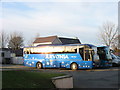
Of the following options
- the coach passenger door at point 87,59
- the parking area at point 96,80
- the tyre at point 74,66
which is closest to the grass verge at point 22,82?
the parking area at point 96,80

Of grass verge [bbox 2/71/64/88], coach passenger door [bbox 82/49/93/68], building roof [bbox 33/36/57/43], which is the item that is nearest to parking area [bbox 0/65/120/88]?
grass verge [bbox 2/71/64/88]

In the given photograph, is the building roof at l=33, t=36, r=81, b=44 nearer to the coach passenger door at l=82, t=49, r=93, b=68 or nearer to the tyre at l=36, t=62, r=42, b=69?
the tyre at l=36, t=62, r=42, b=69

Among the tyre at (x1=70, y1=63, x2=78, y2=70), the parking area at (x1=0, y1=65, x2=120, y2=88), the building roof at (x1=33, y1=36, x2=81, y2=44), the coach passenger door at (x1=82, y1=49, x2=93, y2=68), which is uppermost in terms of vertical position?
the building roof at (x1=33, y1=36, x2=81, y2=44)

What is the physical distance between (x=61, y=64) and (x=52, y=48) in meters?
2.32

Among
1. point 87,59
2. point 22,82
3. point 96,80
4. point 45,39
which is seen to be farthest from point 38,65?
point 45,39

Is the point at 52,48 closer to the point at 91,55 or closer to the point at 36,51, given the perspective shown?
the point at 36,51

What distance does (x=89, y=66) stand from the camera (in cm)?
2294

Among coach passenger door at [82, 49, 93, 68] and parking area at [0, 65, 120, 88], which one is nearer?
parking area at [0, 65, 120, 88]

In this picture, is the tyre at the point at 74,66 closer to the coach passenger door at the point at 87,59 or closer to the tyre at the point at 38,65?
the coach passenger door at the point at 87,59

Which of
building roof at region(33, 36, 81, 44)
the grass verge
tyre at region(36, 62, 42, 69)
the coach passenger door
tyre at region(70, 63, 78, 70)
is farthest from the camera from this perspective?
building roof at region(33, 36, 81, 44)

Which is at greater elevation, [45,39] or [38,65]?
[45,39]

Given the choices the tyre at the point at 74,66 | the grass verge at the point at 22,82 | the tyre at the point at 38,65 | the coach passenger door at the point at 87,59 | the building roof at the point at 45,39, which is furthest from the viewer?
the building roof at the point at 45,39

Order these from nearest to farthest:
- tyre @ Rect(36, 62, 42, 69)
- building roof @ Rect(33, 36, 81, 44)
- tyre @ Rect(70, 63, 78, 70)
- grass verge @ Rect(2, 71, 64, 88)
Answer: grass verge @ Rect(2, 71, 64, 88)
tyre @ Rect(70, 63, 78, 70)
tyre @ Rect(36, 62, 42, 69)
building roof @ Rect(33, 36, 81, 44)

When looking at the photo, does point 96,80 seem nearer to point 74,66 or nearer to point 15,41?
point 74,66
